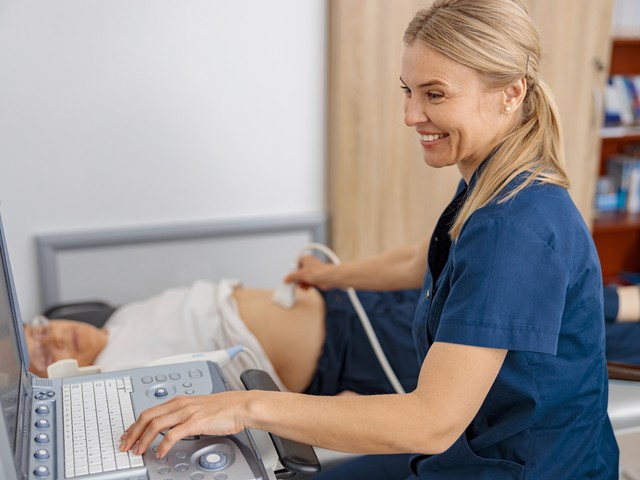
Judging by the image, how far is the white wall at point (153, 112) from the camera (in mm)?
2182

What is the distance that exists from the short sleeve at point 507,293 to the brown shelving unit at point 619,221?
2.20 m

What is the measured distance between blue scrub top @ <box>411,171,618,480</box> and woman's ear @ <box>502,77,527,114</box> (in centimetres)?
12

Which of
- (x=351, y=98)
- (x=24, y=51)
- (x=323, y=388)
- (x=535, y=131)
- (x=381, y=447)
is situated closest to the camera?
(x=381, y=447)

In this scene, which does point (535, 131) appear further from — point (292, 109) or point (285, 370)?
point (292, 109)

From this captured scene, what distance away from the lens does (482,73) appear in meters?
1.02

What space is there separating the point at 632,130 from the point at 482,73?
231 centimetres

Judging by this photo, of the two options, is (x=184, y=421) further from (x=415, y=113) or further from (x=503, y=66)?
(x=503, y=66)

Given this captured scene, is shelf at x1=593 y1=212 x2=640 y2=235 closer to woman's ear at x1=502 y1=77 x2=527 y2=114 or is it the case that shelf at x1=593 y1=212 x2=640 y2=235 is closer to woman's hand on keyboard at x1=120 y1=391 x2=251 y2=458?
woman's ear at x1=502 y1=77 x2=527 y2=114

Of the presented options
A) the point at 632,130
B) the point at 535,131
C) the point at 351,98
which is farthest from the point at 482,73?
the point at 632,130

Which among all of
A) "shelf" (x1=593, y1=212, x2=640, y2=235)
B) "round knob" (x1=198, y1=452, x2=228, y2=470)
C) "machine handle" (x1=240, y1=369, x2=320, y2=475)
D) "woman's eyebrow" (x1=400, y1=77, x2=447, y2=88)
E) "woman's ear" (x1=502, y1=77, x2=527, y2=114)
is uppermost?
"woman's eyebrow" (x1=400, y1=77, x2=447, y2=88)

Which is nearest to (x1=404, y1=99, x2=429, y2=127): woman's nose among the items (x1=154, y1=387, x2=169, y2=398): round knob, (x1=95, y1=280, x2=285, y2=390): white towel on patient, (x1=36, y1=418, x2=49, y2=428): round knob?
(x1=154, y1=387, x2=169, y2=398): round knob

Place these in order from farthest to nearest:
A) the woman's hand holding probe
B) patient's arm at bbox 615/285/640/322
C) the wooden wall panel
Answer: the wooden wall panel
patient's arm at bbox 615/285/640/322
the woman's hand holding probe

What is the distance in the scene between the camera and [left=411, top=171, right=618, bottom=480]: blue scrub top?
95 centimetres

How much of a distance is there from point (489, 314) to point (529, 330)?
0.06 m
